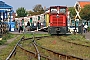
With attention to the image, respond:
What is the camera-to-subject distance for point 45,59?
42.8 ft

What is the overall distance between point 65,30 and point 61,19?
1780 millimetres

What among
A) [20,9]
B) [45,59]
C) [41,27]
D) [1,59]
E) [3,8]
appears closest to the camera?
[45,59]

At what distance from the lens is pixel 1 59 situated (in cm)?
1402

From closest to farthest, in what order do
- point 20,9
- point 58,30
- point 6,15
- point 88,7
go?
point 58,30
point 6,15
point 88,7
point 20,9

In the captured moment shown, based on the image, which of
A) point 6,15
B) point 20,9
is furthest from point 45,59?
point 20,9

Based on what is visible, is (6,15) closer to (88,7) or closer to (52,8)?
(52,8)

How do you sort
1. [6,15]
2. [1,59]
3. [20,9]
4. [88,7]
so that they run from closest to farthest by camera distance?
[1,59], [6,15], [88,7], [20,9]

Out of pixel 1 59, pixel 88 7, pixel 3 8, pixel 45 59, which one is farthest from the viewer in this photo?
pixel 88 7

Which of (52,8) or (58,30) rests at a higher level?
(52,8)

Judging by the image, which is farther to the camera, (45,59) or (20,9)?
(20,9)

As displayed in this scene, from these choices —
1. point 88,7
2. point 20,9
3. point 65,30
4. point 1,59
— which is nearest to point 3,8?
point 65,30

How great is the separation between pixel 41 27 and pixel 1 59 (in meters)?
43.5

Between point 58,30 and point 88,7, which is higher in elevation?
point 88,7

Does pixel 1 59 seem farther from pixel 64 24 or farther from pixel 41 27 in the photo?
pixel 41 27
